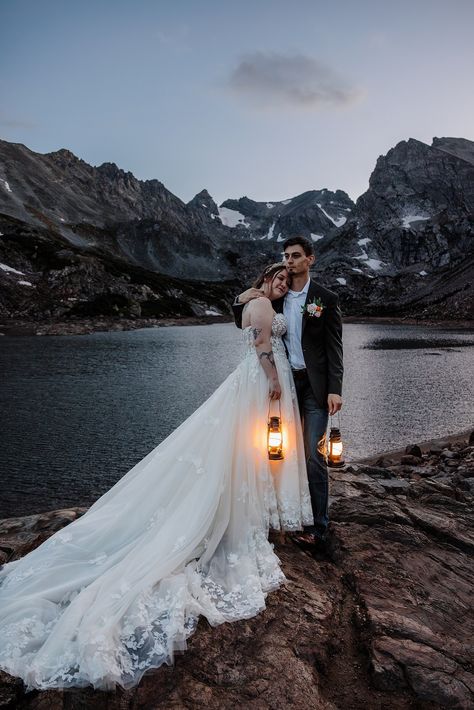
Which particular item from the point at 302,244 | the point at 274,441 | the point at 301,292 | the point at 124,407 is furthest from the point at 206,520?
the point at 124,407

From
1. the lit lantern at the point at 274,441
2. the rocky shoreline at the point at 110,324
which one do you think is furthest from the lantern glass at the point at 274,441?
the rocky shoreline at the point at 110,324

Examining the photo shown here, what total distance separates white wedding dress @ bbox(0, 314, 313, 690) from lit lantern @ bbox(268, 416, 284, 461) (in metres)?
0.27

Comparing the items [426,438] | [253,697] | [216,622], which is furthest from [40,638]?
[426,438]

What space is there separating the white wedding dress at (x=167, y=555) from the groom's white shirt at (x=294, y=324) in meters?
0.16

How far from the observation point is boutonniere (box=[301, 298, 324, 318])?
6.06 m

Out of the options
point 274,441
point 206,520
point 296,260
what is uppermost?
point 296,260

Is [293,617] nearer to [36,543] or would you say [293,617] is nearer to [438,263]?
[36,543]

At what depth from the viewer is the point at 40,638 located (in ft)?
13.8

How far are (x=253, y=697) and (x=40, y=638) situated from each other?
2060mm

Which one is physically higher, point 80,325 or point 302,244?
point 302,244

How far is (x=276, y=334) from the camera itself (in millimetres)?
6266

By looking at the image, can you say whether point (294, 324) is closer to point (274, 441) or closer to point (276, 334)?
point (276, 334)

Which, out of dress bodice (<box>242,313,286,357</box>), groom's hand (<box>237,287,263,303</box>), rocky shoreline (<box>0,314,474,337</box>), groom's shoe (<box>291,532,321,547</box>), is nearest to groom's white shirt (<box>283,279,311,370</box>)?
dress bodice (<box>242,313,286,357</box>)

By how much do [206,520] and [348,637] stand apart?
1996 millimetres
